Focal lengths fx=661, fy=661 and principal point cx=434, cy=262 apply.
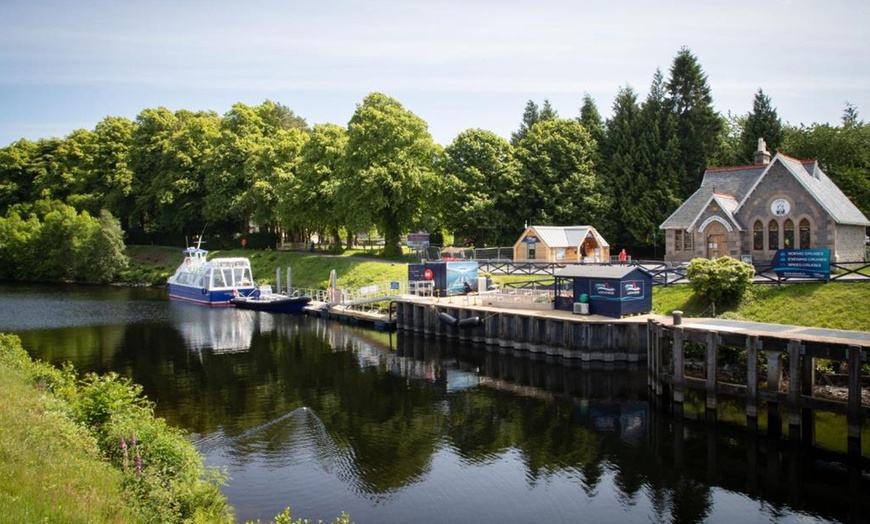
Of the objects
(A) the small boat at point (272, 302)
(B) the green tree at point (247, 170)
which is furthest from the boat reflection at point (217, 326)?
(B) the green tree at point (247, 170)

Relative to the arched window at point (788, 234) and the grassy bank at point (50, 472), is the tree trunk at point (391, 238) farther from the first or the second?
the grassy bank at point (50, 472)

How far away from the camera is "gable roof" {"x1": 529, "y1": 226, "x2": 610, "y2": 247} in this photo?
55.2 metres

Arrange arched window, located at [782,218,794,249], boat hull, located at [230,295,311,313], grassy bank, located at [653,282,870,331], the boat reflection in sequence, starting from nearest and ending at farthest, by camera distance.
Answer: grassy bank, located at [653,282,870,331] → the boat reflection → arched window, located at [782,218,794,249] → boat hull, located at [230,295,311,313]

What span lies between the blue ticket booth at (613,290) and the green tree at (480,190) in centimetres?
2793

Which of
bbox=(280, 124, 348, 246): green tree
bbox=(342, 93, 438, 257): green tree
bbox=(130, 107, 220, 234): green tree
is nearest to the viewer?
bbox=(342, 93, 438, 257): green tree

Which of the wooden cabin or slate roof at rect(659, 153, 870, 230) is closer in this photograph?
slate roof at rect(659, 153, 870, 230)

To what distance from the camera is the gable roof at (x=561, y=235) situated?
55.2 metres

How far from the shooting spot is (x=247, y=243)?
80.6 m

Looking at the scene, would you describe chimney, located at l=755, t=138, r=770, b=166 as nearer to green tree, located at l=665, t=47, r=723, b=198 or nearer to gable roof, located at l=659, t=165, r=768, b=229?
gable roof, located at l=659, t=165, r=768, b=229

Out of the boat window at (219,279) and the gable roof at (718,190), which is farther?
the boat window at (219,279)

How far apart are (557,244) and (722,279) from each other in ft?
74.2

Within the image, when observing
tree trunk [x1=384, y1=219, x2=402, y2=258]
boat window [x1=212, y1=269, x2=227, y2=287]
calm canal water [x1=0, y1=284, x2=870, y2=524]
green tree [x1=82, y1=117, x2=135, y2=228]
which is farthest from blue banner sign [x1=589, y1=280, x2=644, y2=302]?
green tree [x1=82, y1=117, x2=135, y2=228]

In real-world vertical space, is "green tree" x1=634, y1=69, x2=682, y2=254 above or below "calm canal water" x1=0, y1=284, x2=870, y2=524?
above

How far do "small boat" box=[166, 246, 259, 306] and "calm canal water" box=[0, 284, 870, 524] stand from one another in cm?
2028
